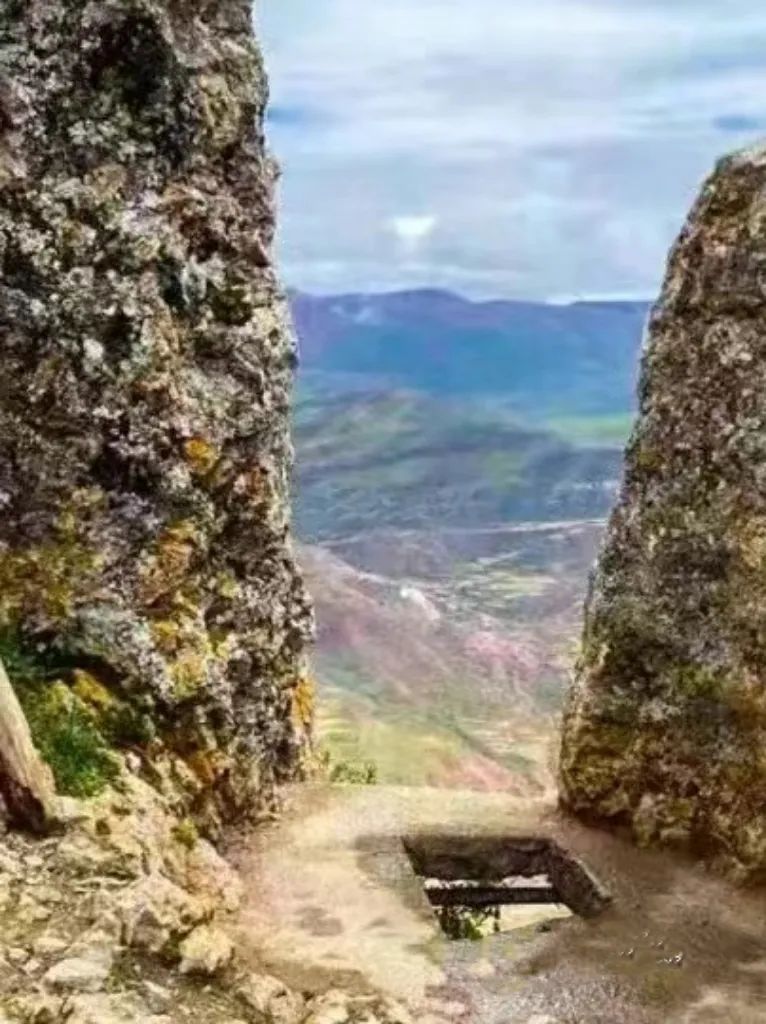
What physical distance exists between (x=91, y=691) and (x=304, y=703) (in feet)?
22.6

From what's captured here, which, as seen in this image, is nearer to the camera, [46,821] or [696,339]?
[46,821]

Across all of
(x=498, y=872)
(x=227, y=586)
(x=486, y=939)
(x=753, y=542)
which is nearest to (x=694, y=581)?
(x=753, y=542)

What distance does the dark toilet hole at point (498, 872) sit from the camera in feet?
Result: 86.5

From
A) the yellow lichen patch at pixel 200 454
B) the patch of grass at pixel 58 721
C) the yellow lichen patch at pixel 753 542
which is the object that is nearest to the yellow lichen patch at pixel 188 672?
the patch of grass at pixel 58 721

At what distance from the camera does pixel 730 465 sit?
26562mm

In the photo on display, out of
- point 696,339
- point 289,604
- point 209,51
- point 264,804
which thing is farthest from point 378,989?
point 209,51

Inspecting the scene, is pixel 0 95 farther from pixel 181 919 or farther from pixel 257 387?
pixel 181 919

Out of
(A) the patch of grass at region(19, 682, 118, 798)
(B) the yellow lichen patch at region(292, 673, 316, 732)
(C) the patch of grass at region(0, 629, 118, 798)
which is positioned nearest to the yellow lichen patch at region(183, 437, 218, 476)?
(C) the patch of grass at region(0, 629, 118, 798)

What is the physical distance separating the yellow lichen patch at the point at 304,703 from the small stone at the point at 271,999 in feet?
33.2

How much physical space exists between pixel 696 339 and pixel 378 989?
11806 mm

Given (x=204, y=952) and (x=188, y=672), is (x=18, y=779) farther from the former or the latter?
(x=188, y=672)

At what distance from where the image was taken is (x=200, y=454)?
25234mm

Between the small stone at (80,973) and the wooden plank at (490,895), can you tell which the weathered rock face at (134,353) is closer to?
the wooden plank at (490,895)

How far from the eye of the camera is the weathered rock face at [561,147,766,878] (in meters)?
26.2
